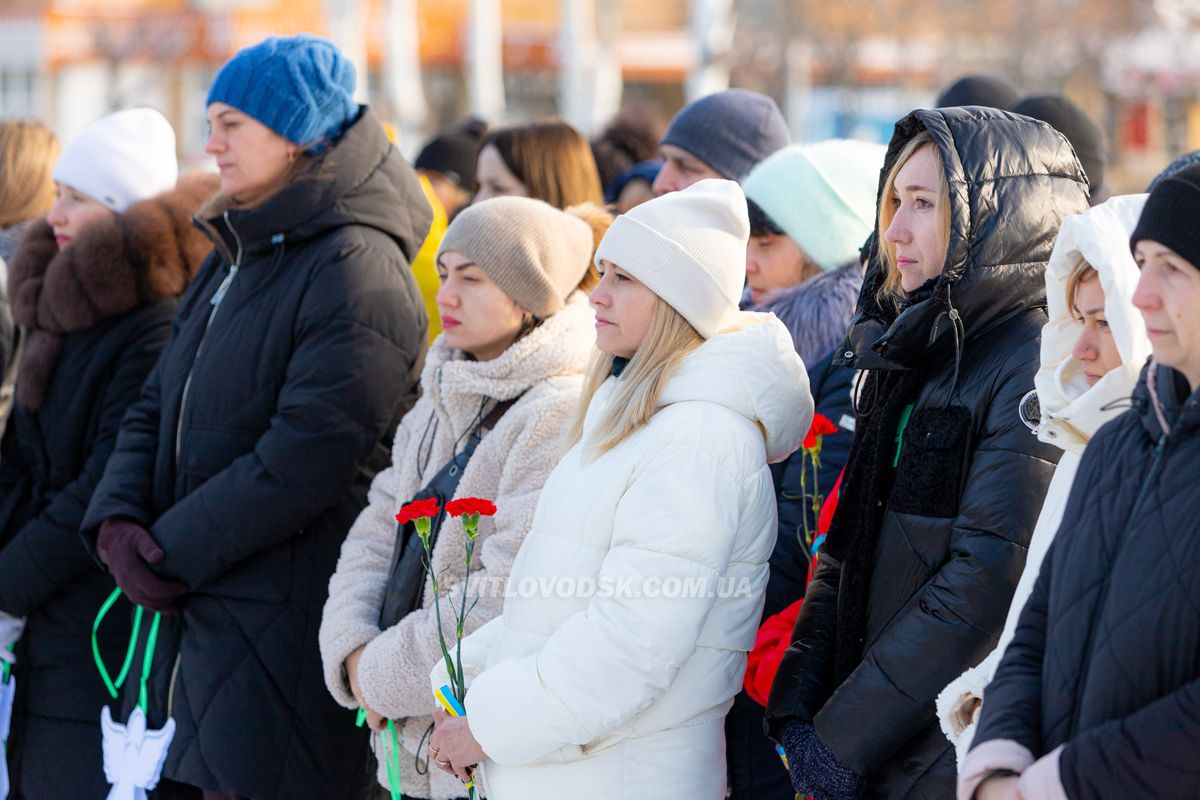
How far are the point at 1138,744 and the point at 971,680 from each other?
48 cm

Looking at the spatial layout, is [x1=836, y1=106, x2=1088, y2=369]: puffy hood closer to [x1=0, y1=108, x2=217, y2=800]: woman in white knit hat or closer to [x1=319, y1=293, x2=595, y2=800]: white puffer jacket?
[x1=319, y1=293, x2=595, y2=800]: white puffer jacket

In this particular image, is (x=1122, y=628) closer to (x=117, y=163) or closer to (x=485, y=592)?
(x=485, y=592)

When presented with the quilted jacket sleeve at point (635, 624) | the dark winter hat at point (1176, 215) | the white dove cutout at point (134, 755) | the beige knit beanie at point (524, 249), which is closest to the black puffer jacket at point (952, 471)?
the quilted jacket sleeve at point (635, 624)

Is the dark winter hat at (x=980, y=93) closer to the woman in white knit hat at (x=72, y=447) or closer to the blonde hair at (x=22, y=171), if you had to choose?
the woman in white knit hat at (x=72, y=447)

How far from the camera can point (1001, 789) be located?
209 centimetres

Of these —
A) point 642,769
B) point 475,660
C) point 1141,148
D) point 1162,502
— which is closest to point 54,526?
point 475,660

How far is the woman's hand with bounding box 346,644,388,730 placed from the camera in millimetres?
3566

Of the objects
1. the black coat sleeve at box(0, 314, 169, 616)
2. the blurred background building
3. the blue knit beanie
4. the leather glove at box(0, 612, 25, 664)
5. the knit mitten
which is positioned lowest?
the blurred background building

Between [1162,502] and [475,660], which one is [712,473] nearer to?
[475,660]

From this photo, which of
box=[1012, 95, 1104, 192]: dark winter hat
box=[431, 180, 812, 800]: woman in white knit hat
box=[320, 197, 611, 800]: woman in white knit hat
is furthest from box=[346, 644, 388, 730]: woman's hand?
box=[1012, 95, 1104, 192]: dark winter hat

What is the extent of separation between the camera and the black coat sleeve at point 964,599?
8.29 ft

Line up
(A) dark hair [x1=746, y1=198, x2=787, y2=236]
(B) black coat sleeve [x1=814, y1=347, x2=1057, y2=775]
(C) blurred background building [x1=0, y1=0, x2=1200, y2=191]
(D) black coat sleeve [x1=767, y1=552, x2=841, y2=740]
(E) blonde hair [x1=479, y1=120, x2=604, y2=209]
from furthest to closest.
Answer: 1. (C) blurred background building [x1=0, y1=0, x2=1200, y2=191]
2. (E) blonde hair [x1=479, y1=120, x2=604, y2=209]
3. (A) dark hair [x1=746, y1=198, x2=787, y2=236]
4. (D) black coat sleeve [x1=767, y1=552, x2=841, y2=740]
5. (B) black coat sleeve [x1=814, y1=347, x2=1057, y2=775]

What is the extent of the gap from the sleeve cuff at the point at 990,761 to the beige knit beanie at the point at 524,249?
1.79m

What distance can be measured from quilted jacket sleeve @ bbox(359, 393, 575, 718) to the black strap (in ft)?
0.21
